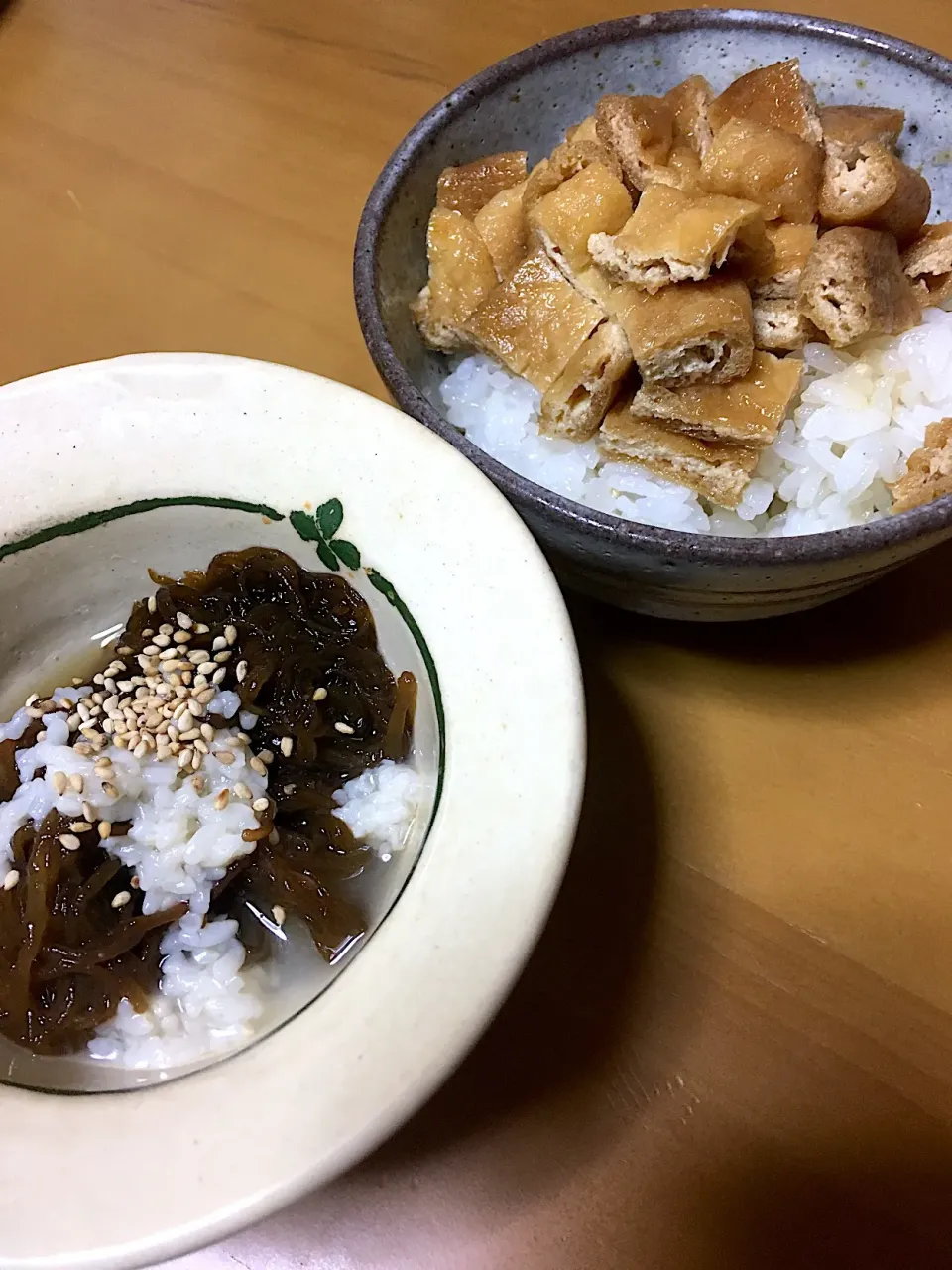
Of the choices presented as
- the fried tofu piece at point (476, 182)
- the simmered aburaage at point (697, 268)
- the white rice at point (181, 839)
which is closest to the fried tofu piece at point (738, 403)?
the simmered aburaage at point (697, 268)

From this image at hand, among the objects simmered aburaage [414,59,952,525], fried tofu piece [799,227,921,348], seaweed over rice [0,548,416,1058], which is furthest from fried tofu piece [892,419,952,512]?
seaweed over rice [0,548,416,1058]

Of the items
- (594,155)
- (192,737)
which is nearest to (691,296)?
(594,155)

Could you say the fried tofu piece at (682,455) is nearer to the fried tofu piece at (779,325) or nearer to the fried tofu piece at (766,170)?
the fried tofu piece at (779,325)

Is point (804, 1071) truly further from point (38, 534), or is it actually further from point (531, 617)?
point (38, 534)

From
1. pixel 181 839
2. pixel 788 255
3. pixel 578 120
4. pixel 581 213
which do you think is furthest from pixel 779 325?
pixel 181 839

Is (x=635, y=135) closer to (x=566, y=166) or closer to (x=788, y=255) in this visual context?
(x=566, y=166)

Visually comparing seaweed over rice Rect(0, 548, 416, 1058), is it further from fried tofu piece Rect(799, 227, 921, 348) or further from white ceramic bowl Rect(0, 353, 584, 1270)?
fried tofu piece Rect(799, 227, 921, 348)
